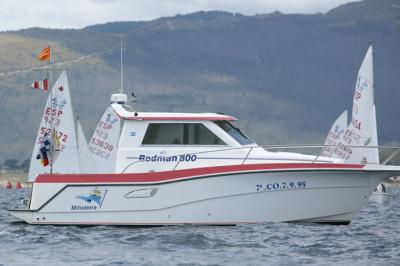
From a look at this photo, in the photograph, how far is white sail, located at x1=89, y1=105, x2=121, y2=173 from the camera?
25.9m

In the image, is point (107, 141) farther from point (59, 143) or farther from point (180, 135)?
point (180, 135)

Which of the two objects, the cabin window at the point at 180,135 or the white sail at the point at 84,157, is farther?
the white sail at the point at 84,157

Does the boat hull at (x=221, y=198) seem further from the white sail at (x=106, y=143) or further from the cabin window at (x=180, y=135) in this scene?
the cabin window at (x=180, y=135)

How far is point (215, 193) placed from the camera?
77.0 ft

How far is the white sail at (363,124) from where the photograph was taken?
43.7 meters

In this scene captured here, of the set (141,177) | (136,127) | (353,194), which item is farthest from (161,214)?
(353,194)

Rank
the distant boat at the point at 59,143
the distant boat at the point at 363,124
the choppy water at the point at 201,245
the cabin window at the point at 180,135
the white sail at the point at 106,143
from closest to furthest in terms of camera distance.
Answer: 1. the choppy water at the point at 201,245
2. the cabin window at the point at 180,135
3. the white sail at the point at 106,143
4. the distant boat at the point at 59,143
5. the distant boat at the point at 363,124

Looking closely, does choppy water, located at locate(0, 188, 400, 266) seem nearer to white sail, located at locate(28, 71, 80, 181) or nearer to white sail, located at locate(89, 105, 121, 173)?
white sail, located at locate(89, 105, 121, 173)

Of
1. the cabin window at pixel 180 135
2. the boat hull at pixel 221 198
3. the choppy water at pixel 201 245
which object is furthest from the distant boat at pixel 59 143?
the choppy water at pixel 201 245

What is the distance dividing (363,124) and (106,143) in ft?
65.1

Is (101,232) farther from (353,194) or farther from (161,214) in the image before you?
(353,194)

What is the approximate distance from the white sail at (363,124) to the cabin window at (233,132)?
18.0 metres

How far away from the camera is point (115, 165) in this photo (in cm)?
2475

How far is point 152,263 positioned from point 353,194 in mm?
6784
